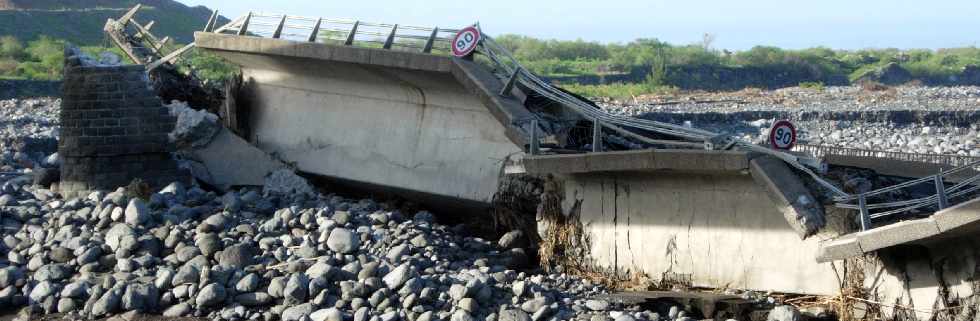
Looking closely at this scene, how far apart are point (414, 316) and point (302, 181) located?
19.7 ft

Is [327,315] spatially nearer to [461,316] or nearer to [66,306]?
[461,316]

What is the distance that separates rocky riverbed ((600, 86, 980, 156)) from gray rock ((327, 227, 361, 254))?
15713 millimetres

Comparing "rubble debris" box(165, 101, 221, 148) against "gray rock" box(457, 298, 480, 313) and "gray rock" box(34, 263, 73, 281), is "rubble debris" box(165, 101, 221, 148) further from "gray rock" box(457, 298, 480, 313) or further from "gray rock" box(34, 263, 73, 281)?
"gray rock" box(457, 298, 480, 313)

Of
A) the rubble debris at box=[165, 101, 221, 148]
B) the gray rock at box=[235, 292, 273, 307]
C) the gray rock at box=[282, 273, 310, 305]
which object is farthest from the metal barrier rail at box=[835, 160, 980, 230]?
the rubble debris at box=[165, 101, 221, 148]

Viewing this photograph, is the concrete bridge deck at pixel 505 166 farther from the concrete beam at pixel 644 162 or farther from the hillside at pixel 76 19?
the hillside at pixel 76 19

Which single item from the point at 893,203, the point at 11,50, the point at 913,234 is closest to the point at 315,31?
the point at 893,203

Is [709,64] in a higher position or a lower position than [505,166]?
higher

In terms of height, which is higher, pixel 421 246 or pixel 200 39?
pixel 200 39

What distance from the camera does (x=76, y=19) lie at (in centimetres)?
7525

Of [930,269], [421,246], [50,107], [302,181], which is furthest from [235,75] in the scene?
[50,107]

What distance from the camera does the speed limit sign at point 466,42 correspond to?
15508mm

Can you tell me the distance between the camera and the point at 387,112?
17.0 metres

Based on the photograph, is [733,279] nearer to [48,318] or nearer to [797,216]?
[797,216]

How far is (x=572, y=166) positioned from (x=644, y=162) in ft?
3.48
